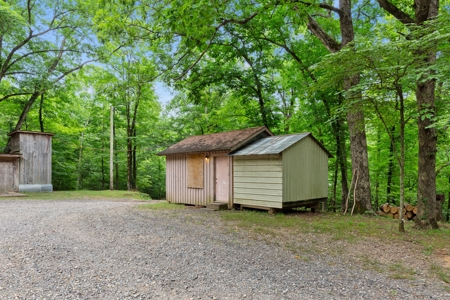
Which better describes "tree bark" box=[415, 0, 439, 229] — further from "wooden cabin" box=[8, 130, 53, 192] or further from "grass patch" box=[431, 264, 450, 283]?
"wooden cabin" box=[8, 130, 53, 192]

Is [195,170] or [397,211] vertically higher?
[195,170]

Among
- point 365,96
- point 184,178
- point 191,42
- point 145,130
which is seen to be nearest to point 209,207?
point 184,178

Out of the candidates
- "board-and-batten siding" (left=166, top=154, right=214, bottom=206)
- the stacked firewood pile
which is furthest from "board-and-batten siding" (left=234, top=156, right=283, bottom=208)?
the stacked firewood pile

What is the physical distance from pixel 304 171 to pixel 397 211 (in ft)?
11.0

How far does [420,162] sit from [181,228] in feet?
18.6

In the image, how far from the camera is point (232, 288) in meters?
A: 3.10

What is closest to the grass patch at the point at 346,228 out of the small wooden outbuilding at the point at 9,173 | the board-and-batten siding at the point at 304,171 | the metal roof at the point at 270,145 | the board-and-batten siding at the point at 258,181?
the board-and-batten siding at the point at 258,181

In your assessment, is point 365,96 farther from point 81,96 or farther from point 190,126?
point 81,96

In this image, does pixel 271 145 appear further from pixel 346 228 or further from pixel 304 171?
pixel 346 228

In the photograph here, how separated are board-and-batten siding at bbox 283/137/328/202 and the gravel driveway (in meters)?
3.38

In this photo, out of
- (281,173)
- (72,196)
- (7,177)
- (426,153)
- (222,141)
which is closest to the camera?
(426,153)

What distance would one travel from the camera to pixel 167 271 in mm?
3564

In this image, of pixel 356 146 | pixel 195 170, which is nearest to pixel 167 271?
pixel 195 170

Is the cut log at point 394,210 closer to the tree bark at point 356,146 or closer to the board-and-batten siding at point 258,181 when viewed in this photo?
the tree bark at point 356,146
